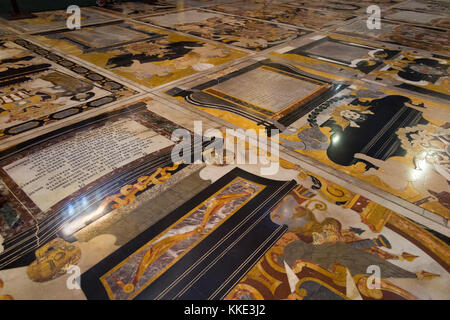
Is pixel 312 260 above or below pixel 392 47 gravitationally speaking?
below

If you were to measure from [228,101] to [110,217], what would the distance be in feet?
4.94

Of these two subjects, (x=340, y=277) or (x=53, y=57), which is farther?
(x=53, y=57)

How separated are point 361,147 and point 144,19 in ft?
14.8

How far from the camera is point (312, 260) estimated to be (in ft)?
4.36

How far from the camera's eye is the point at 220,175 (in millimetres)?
1799

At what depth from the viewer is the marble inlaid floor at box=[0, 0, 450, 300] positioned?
1261 mm

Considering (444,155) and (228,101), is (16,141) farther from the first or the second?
(444,155)

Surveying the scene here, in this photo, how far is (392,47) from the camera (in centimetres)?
413

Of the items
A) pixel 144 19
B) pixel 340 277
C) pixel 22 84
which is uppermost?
pixel 144 19

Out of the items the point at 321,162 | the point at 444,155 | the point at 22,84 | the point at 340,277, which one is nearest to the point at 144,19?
the point at 22,84

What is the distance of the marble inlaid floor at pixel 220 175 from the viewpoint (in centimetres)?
126

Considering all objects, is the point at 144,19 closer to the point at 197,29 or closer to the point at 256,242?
the point at 197,29
